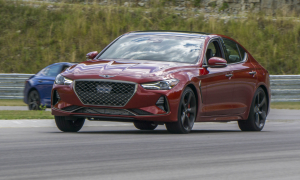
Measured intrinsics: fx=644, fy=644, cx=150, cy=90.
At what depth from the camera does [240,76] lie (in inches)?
428

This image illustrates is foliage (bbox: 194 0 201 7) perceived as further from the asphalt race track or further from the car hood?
the asphalt race track

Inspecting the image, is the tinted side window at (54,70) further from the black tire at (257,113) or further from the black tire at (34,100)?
the black tire at (257,113)

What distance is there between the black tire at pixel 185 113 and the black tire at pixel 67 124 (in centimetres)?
144

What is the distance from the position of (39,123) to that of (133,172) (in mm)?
A: 5934

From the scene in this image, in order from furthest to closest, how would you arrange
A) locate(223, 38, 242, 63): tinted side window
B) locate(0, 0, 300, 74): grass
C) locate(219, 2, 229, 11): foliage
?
locate(219, 2, 229, 11): foliage < locate(0, 0, 300, 74): grass < locate(223, 38, 242, 63): tinted side window

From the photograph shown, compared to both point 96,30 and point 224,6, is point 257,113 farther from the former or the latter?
point 224,6

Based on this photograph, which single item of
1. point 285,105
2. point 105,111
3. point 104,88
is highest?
point 104,88

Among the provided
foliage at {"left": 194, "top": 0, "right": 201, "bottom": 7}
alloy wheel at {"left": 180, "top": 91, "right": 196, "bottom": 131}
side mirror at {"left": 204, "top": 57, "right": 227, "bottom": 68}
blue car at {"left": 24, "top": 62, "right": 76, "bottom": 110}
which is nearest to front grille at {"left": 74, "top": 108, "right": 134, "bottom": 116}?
alloy wheel at {"left": 180, "top": 91, "right": 196, "bottom": 131}

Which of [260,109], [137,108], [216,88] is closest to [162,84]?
[137,108]

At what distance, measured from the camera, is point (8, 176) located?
5312 millimetres

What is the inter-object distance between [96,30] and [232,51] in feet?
62.5

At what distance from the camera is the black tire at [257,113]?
1127cm

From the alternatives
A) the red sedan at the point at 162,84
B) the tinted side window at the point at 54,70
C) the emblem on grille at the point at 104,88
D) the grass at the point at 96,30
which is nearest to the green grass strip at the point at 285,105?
the grass at the point at 96,30

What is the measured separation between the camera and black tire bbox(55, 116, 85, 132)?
30.8 ft
